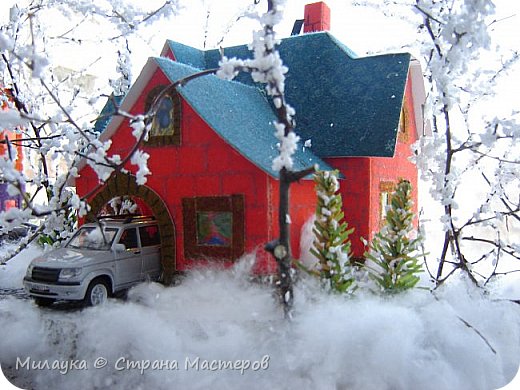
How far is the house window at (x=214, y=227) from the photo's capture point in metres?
4.72

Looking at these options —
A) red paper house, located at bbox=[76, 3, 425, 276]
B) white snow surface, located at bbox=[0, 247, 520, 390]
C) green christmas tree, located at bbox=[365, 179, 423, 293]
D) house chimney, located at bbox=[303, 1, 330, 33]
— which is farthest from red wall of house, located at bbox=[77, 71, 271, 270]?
house chimney, located at bbox=[303, 1, 330, 33]

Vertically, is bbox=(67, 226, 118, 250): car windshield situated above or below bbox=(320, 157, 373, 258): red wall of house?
below

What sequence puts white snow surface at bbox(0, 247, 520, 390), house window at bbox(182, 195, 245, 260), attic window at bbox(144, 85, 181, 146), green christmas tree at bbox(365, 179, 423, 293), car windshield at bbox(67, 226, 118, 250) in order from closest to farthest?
white snow surface at bbox(0, 247, 520, 390) < green christmas tree at bbox(365, 179, 423, 293) < house window at bbox(182, 195, 245, 260) < attic window at bbox(144, 85, 181, 146) < car windshield at bbox(67, 226, 118, 250)

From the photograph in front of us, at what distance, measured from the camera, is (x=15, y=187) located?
3.38 m

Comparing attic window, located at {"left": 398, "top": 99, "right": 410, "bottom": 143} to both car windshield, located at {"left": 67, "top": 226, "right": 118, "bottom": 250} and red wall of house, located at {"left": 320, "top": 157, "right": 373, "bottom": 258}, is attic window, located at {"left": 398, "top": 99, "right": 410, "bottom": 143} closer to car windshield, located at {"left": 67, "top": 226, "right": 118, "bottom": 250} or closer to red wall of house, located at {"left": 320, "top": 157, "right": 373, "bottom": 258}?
red wall of house, located at {"left": 320, "top": 157, "right": 373, "bottom": 258}

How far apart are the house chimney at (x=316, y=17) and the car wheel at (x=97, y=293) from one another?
13.3 feet

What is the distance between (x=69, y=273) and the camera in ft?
15.8

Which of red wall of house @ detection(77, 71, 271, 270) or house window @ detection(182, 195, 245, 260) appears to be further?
house window @ detection(182, 195, 245, 260)

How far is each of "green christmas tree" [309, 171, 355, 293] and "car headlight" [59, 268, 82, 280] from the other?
2.34 meters

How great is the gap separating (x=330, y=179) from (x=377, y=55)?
233cm

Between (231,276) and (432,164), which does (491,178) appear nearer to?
(432,164)

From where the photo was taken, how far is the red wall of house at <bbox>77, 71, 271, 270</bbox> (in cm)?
462

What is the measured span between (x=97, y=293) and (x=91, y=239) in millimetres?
660

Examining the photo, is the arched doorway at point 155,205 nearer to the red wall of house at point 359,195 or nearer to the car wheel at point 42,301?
the car wheel at point 42,301
